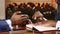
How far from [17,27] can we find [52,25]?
0.43 metres

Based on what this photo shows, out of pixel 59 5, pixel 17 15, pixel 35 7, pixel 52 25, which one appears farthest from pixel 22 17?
pixel 59 5

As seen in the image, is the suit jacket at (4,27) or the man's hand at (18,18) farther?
the man's hand at (18,18)

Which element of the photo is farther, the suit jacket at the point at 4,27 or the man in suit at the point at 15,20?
the man in suit at the point at 15,20

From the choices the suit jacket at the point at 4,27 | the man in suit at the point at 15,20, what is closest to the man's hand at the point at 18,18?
the man in suit at the point at 15,20

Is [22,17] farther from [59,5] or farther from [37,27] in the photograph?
[59,5]

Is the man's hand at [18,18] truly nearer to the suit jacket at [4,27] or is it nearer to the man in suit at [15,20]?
the man in suit at [15,20]

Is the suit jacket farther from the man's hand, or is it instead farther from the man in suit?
the man's hand

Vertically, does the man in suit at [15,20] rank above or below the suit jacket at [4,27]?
above

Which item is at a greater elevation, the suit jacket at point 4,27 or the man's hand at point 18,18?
the man's hand at point 18,18

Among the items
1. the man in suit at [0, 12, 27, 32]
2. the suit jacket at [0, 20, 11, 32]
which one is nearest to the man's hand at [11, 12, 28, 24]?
the man in suit at [0, 12, 27, 32]

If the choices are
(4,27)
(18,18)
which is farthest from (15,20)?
(4,27)

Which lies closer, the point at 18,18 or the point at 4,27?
the point at 4,27

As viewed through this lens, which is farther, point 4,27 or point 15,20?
point 15,20

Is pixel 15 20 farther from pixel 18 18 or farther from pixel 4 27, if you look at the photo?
pixel 4 27
